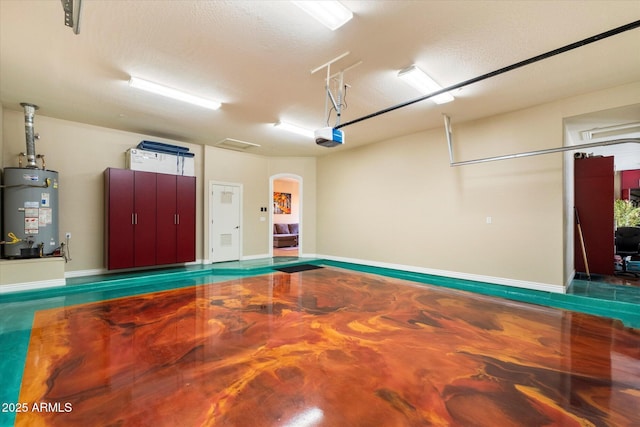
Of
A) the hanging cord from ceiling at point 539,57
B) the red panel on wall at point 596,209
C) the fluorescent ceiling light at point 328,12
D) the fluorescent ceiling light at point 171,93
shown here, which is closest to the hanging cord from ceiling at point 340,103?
the hanging cord from ceiling at point 539,57

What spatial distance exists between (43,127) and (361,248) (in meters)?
6.91

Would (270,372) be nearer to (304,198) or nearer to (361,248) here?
(361,248)

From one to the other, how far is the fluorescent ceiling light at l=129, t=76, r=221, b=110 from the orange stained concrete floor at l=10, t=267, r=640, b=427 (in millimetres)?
3024

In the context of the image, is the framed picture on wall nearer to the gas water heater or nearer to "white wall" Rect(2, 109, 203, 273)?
"white wall" Rect(2, 109, 203, 273)

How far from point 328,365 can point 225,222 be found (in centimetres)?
562

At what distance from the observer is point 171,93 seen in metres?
4.00

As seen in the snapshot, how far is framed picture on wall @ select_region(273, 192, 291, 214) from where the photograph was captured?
1170cm

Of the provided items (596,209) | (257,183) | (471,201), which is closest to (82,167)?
(257,183)

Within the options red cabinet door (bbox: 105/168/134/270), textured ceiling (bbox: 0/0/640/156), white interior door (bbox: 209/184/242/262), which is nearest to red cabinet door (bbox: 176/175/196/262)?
white interior door (bbox: 209/184/242/262)

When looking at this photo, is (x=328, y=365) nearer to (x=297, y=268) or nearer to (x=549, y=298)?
(x=549, y=298)

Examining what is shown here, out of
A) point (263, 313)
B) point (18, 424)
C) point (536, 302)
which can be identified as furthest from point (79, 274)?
point (536, 302)

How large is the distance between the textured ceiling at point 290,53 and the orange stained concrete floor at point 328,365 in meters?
3.08

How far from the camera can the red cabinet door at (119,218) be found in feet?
17.4

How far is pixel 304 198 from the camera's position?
8.32m
